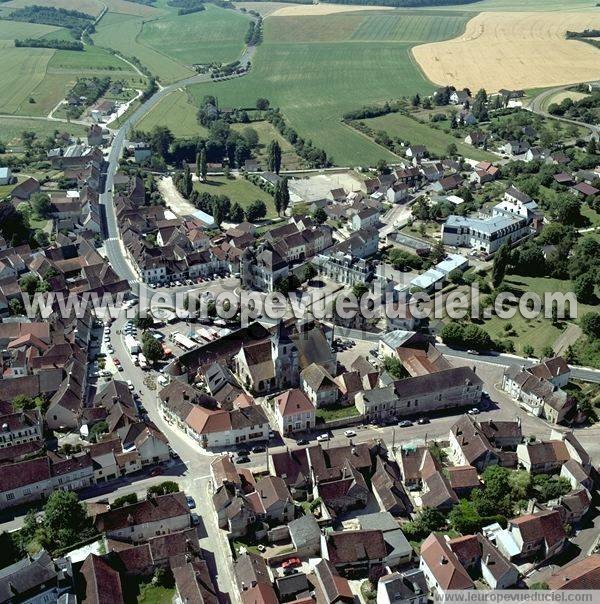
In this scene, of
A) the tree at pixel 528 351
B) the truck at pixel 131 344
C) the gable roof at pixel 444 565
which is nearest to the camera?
the gable roof at pixel 444 565

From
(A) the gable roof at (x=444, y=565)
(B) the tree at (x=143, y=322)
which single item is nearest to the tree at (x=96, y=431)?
(B) the tree at (x=143, y=322)

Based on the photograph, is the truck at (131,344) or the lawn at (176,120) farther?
the lawn at (176,120)

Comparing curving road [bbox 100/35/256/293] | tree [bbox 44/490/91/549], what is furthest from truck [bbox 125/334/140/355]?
tree [bbox 44/490/91/549]

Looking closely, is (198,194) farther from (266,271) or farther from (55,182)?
(266,271)

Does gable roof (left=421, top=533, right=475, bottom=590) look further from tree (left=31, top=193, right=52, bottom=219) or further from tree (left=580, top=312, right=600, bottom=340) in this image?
tree (left=31, top=193, right=52, bottom=219)

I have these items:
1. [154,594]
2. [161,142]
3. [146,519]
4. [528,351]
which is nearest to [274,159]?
[161,142]

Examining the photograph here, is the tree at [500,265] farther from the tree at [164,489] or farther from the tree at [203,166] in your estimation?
the tree at [203,166]

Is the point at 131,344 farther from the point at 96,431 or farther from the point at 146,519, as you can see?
the point at 146,519
